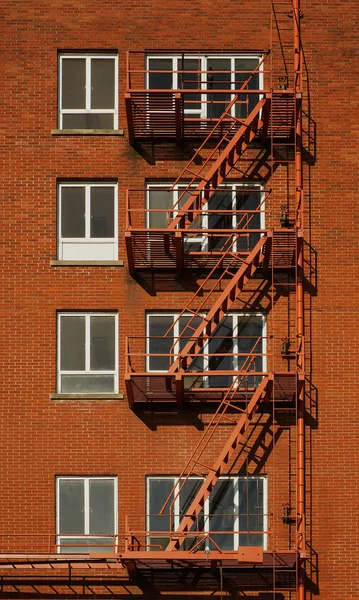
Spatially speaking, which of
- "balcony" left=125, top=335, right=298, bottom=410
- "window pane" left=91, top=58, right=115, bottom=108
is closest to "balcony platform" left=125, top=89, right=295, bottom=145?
"window pane" left=91, top=58, right=115, bottom=108

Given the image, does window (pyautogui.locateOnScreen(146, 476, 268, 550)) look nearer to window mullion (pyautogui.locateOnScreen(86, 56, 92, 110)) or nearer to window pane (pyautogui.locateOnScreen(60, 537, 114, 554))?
window pane (pyautogui.locateOnScreen(60, 537, 114, 554))

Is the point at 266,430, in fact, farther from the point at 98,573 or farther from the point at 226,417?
the point at 98,573

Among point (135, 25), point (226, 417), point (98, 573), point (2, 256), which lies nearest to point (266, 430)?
point (226, 417)

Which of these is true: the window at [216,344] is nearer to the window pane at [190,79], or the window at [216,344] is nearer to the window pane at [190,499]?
the window pane at [190,499]

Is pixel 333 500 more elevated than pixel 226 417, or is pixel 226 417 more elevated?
pixel 226 417

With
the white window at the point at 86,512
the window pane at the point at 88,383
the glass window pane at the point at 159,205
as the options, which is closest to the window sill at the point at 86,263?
the glass window pane at the point at 159,205

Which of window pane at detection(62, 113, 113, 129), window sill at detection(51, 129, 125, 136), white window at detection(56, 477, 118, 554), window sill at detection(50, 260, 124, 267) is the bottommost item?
white window at detection(56, 477, 118, 554)

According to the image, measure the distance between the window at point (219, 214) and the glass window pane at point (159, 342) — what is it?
1.81m

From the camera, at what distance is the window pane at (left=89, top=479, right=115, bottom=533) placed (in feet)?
92.0

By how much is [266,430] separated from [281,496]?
1.49 meters

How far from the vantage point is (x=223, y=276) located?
29.1 meters

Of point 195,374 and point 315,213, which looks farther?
point 315,213

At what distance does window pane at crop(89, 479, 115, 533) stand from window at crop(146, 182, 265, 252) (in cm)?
574

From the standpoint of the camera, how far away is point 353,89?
29828 mm
